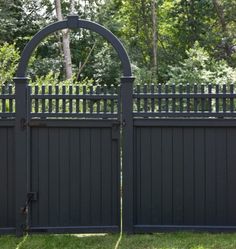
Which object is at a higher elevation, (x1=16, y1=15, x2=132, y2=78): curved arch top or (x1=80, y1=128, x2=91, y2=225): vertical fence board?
(x1=16, y1=15, x2=132, y2=78): curved arch top

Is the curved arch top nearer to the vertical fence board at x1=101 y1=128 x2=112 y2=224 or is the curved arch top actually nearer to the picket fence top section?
the picket fence top section

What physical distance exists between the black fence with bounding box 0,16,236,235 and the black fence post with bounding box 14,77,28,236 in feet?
0.04

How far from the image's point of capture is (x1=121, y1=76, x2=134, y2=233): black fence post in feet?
19.7

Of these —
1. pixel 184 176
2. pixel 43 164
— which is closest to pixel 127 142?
pixel 184 176

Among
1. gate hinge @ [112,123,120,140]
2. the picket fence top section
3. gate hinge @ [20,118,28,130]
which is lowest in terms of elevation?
gate hinge @ [112,123,120,140]


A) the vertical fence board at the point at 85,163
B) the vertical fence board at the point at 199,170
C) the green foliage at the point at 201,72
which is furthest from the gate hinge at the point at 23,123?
the green foliage at the point at 201,72

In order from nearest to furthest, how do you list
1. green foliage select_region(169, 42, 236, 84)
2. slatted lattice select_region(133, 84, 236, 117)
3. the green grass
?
1. the green grass
2. slatted lattice select_region(133, 84, 236, 117)
3. green foliage select_region(169, 42, 236, 84)

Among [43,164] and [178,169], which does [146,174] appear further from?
[43,164]

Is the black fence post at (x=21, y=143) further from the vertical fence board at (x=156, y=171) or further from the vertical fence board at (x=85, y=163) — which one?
the vertical fence board at (x=156, y=171)

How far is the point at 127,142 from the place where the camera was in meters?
6.03

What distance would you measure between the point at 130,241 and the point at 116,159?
98 centimetres

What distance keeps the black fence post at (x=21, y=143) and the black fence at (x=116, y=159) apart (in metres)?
0.01

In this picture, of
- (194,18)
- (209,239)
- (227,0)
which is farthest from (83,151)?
(194,18)

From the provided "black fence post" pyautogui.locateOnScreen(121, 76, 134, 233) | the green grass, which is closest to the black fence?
"black fence post" pyautogui.locateOnScreen(121, 76, 134, 233)
